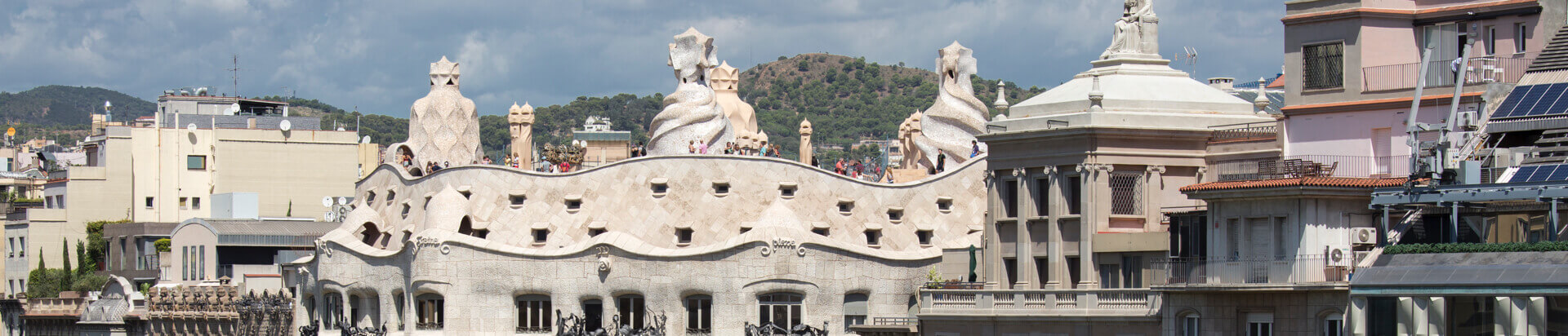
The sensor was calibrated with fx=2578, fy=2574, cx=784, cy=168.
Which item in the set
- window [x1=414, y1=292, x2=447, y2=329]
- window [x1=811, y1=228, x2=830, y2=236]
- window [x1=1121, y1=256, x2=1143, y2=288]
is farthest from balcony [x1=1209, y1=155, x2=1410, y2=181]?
window [x1=414, y1=292, x2=447, y2=329]

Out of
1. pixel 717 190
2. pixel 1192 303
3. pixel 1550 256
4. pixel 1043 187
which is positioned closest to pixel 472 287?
pixel 717 190

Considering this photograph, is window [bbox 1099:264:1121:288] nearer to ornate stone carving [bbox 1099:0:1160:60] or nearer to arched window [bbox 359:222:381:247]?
ornate stone carving [bbox 1099:0:1160:60]

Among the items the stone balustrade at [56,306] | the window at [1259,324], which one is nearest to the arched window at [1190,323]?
the window at [1259,324]

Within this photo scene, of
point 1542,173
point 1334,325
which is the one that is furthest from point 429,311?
point 1542,173

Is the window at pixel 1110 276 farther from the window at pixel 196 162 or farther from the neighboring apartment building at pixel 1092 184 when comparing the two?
the window at pixel 196 162

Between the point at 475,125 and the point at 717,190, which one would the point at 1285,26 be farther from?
the point at 475,125

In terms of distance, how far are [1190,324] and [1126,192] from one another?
8.34 m

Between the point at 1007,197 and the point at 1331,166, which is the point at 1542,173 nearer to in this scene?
the point at 1331,166

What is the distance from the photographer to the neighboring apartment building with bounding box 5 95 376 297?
456ft

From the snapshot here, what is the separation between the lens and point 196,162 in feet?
458

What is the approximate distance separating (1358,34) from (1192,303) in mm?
7735

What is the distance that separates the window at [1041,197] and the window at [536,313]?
26983 mm

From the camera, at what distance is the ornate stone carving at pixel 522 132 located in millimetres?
102312

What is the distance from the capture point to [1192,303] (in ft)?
209
